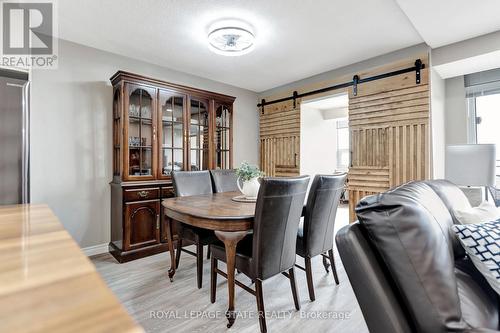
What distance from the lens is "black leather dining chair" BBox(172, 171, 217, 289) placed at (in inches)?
90.0

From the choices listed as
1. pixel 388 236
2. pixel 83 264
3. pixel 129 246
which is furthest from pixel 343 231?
pixel 129 246

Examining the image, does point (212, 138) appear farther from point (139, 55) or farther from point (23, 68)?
point (23, 68)

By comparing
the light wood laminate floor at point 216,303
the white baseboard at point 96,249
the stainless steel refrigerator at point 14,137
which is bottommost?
the light wood laminate floor at point 216,303

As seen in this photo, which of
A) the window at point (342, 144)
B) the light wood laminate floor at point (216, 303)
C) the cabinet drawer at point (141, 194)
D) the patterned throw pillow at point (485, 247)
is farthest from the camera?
the window at point (342, 144)

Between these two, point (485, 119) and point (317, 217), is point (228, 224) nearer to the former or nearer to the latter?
point (317, 217)

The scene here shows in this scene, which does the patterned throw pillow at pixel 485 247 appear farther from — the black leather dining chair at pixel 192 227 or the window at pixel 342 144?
the window at pixel 342 144

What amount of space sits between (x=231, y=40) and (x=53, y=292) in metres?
2.64

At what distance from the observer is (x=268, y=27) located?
2.66 m

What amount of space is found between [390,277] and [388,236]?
0.55ft

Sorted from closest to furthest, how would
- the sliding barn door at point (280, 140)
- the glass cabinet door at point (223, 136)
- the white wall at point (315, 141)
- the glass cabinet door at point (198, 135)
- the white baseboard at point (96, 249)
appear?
the white baseboard at point (96, 249) < the glass cabinet door at point (198, 135) < the glass cabinet door at point (223, 136) < the sliding barn door at point (280, 140) < the white wall at point (315, 141)

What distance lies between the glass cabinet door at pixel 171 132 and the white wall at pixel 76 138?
25.0 inches

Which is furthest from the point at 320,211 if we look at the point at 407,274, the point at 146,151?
the point at 146,151

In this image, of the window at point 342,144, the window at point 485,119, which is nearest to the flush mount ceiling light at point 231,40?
the window at point 485,119

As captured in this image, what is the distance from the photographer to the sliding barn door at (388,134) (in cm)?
303
